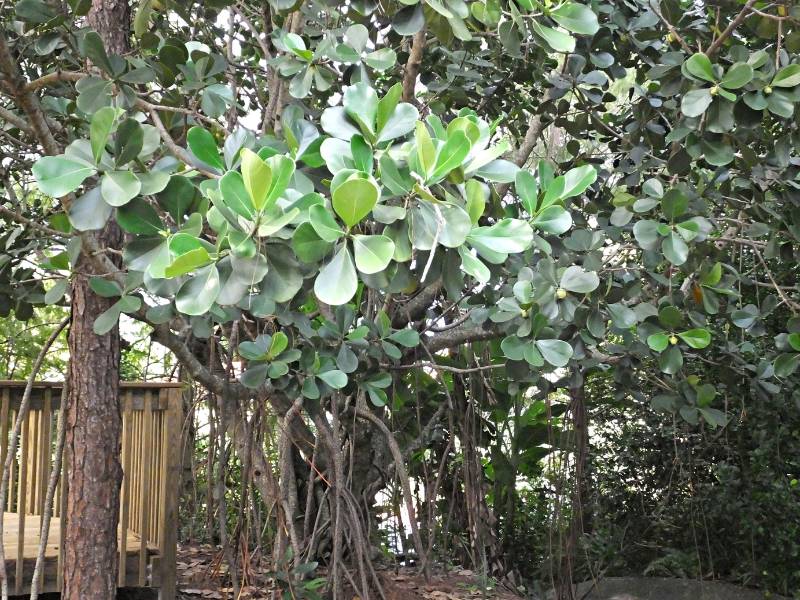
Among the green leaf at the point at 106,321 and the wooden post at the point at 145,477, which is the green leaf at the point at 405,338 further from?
the wooden post at the point at 145,477

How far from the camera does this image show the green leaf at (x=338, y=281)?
1118mm

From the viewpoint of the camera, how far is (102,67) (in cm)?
207

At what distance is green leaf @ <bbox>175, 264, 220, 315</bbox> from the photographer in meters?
1.18

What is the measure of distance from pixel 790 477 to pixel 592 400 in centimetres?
157

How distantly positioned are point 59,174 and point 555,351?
1.23 metres

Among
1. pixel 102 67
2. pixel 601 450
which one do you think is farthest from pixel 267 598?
pixel 601 450

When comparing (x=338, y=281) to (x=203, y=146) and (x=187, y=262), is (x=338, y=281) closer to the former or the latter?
(x=187, y=262)

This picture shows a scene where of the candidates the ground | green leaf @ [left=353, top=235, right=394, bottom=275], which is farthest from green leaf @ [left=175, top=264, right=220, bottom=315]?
the ground

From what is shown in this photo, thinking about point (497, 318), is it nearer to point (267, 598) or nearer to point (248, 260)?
point (248, 260)

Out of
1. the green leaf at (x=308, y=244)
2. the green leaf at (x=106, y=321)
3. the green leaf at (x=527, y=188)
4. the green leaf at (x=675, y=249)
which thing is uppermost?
the green leaf at (x=675, y=249)

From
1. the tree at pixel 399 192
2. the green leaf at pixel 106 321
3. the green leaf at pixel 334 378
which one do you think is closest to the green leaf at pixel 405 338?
the tree at pixel 399 192

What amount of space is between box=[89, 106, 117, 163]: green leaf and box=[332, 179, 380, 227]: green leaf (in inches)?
18.1

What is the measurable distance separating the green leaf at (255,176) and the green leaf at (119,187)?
11.6 inches

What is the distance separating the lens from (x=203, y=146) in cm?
145
